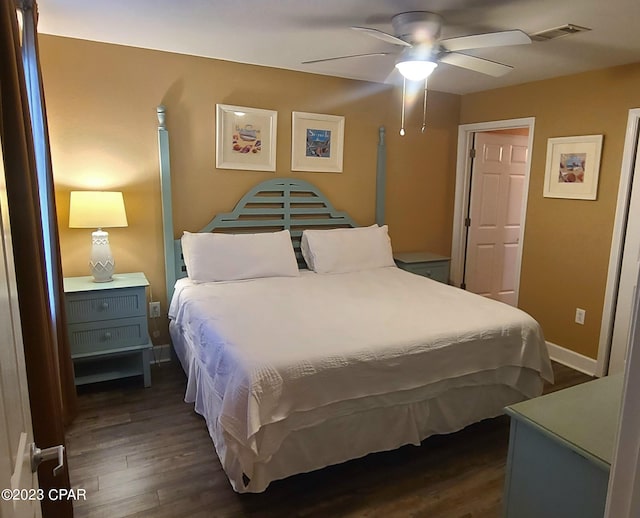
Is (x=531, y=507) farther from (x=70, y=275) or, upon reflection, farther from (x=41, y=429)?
(x=70, y=275)

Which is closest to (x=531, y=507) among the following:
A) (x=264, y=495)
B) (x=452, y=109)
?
(x=264, y=495)

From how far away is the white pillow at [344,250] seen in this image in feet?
11.9

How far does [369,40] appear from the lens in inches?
110

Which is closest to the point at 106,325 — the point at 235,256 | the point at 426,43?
the point at 235,256

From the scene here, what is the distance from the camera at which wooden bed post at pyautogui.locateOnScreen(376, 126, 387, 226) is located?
4.16 metres

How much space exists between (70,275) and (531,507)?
122 inches

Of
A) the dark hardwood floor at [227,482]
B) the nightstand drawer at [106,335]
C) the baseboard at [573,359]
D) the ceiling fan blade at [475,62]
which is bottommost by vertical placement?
the dark hardwood floor at [227,482]

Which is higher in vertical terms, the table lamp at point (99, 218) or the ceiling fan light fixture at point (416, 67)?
the ceiling fan light fixture at point (416, 67)

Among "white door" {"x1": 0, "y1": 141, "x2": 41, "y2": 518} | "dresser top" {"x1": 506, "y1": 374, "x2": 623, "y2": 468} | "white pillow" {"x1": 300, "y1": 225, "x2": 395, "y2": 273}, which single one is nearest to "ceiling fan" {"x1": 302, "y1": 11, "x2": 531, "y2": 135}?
"white pillow" {"x1": 300, "y1": 225, "x2": 395, "y2": 273}

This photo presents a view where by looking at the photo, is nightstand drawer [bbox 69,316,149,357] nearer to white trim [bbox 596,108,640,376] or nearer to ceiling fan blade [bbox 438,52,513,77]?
ceiling fan blade [bbox 438,52,513,77]

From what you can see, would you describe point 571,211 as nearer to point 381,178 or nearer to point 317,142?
point 381,178

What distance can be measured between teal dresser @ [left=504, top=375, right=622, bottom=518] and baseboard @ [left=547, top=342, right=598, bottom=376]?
7.75 ft

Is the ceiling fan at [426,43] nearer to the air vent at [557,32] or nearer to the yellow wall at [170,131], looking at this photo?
the air vent at [557,32]

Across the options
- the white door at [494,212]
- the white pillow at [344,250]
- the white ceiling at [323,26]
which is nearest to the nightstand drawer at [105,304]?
the white pillow at [344,250]
